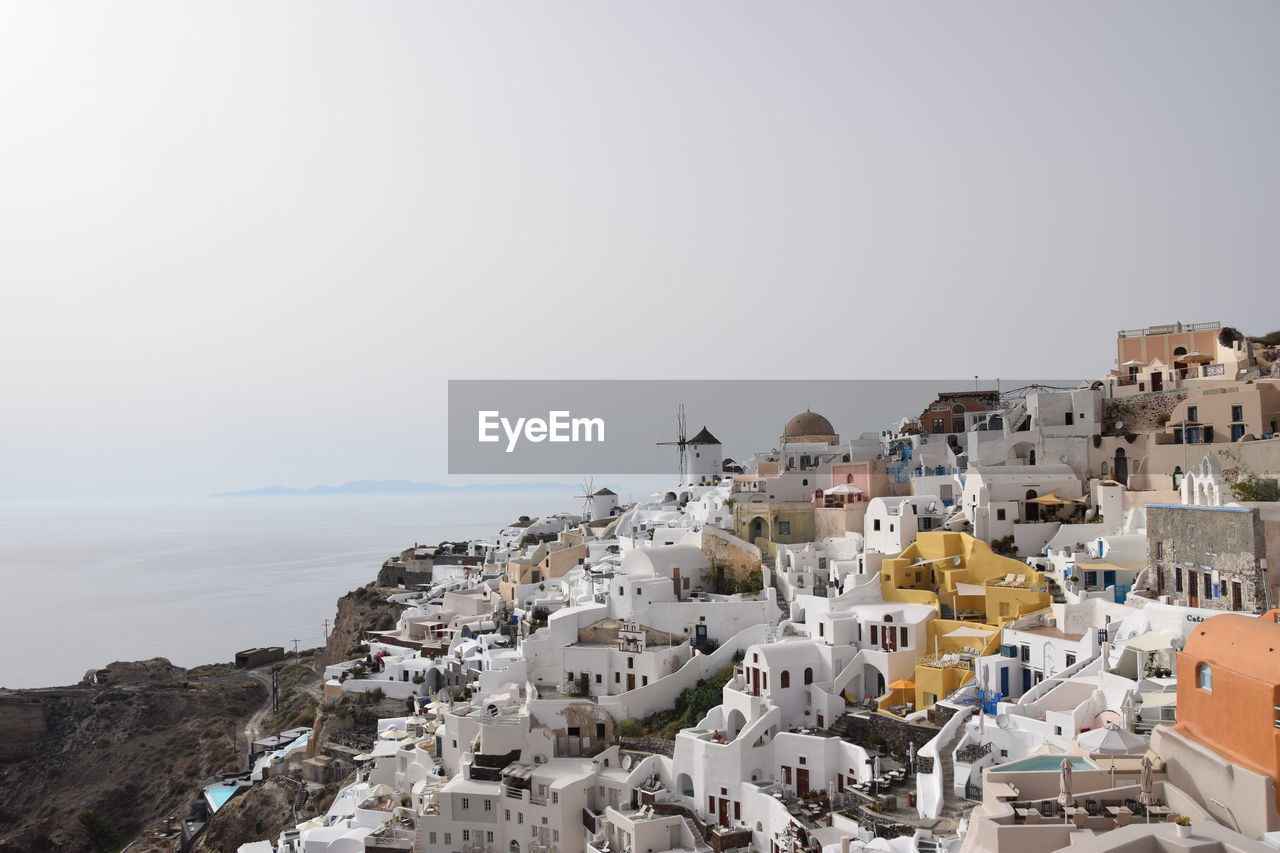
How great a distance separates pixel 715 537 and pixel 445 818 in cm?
1131

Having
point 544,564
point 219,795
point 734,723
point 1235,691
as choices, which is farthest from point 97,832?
point 1235,691

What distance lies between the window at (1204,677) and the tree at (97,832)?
40.2m

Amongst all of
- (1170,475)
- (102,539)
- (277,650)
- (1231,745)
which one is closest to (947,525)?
(1170,475)

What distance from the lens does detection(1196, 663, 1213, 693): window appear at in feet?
37.0

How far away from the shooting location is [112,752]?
4306 centimetres

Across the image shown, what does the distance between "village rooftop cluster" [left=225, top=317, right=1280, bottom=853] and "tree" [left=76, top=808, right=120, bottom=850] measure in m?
10.7

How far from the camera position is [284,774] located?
1209 inches

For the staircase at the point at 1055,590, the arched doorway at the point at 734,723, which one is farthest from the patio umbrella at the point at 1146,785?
the staircase at the point at 1055,590

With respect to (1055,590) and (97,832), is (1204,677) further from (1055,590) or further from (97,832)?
(97,832)

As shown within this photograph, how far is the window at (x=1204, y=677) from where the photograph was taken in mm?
11273

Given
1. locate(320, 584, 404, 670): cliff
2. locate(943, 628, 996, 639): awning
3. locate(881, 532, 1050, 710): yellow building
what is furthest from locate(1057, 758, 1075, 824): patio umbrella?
locate(320, 584, 404, 670): cliff

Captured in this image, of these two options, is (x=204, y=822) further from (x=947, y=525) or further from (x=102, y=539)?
(x=102, y=539)

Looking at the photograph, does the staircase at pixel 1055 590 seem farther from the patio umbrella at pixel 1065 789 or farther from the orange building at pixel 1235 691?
the patio umbrella at pixel 1065 789

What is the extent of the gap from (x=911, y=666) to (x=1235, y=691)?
1000 cm
